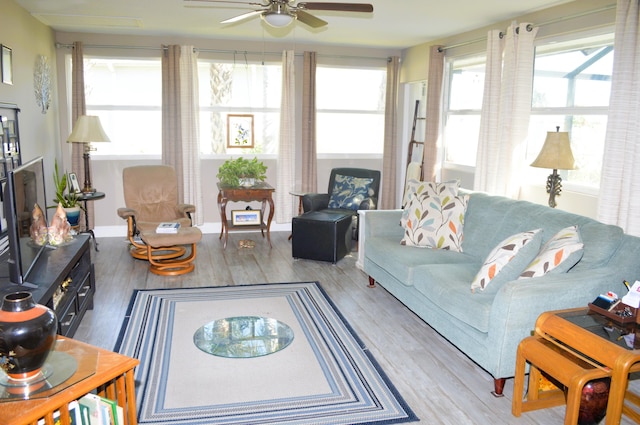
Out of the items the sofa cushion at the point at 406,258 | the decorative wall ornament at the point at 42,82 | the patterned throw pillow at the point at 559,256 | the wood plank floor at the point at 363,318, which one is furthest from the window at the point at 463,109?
the decorative wall ornament at the point at 42,82

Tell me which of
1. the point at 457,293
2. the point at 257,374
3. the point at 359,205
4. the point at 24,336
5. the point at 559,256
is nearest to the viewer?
the point at 24,336

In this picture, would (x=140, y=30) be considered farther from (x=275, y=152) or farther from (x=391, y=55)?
(x=391, y=55)

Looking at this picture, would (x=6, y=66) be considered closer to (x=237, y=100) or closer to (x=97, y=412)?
(x=237, y=100)

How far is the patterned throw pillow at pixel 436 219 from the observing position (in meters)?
4.16

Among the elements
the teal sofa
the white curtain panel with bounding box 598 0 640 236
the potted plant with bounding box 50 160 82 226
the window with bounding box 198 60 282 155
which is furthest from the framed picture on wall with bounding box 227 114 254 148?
the white curtain panel with bounding box 598 0 640 236

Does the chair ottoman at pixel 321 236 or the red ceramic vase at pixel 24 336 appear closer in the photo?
the red ceramic vase at pixel 24 336

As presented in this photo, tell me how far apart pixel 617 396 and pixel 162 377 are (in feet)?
7.61

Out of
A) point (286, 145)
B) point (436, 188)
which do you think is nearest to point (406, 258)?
point (436, 188)

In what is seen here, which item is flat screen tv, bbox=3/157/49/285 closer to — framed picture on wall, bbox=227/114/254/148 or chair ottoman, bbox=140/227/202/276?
chair ottoman, bbox=140/227/202/276

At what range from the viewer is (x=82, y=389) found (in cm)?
191

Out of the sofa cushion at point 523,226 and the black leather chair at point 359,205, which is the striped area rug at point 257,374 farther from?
the black leather chair at point 359,205

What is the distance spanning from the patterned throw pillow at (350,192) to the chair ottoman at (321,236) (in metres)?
0.52

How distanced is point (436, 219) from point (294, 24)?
113 inches

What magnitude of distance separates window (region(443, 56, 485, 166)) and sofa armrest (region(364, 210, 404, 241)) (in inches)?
70.8
